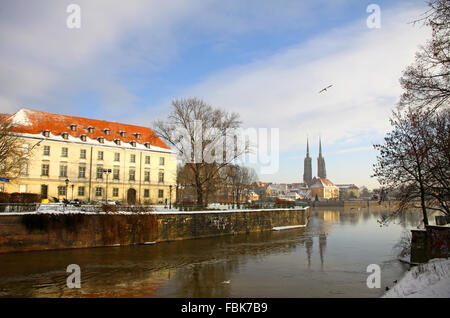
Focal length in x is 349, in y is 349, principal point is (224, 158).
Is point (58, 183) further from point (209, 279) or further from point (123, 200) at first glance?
point (209, 279)

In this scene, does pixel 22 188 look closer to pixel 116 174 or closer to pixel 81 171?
pixel 81 171

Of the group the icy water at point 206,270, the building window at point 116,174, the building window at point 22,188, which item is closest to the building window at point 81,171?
the building window at point 116,174

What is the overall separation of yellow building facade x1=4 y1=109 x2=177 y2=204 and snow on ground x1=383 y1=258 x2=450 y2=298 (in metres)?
31.4

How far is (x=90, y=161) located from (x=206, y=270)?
3299 cm

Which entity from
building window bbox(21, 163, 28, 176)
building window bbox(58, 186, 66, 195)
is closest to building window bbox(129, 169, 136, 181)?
building window bbox(58, 186, 66, 195)

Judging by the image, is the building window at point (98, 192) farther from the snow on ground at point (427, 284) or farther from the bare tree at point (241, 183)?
the snow on ground at point (427, 284)

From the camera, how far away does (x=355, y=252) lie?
25.6m

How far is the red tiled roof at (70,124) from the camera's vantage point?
144 ft

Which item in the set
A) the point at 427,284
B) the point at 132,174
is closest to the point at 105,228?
the point at 427,284

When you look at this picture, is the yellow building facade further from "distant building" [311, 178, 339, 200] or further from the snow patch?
"distant building" [311, 178, 339, 200]

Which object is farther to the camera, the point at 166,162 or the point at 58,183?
the point at 166,162

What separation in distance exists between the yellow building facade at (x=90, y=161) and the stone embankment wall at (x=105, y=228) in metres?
9.30
